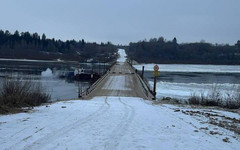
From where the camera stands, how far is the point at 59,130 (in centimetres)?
711

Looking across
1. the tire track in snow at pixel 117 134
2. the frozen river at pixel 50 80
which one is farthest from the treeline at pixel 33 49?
the tire track in snow at pixel 117 134

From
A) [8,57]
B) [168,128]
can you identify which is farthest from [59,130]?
[8,57]

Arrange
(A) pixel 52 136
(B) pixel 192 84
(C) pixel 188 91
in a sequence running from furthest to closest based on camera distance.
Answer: (B) pixel 192 84 < (C) pixel 188 91 < (A) pixel 52 136

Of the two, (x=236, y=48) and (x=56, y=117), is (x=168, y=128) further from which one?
(x=236, y=48)

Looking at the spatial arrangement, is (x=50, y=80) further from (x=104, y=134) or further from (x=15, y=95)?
(x=104, y=134)

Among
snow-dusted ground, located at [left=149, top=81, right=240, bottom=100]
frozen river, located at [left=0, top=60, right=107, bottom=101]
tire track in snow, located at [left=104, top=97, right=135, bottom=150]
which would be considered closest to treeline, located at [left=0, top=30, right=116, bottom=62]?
frozen river, located at [left=0, top=60, right=107, bottom=101]

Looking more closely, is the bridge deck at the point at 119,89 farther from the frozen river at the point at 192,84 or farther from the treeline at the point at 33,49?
the treeline at the point at 33,49

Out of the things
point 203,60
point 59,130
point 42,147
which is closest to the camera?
point 42,147

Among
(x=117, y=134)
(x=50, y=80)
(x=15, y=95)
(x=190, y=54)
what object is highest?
(x=190, y=54)

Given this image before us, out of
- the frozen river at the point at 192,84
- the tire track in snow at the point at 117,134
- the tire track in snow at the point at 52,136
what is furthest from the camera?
the frozen river at the point at 192,84

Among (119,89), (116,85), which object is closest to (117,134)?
(119,89)

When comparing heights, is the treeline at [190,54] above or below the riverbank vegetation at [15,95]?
above

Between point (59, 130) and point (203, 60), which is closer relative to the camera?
point (59, 130)

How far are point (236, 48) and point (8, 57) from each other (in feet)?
473
